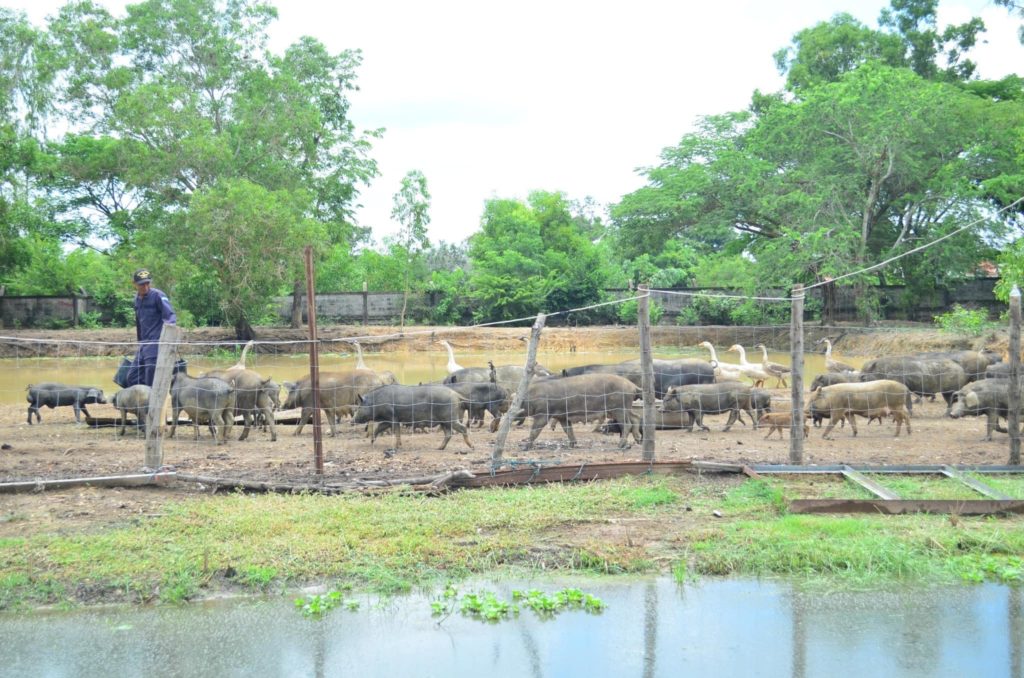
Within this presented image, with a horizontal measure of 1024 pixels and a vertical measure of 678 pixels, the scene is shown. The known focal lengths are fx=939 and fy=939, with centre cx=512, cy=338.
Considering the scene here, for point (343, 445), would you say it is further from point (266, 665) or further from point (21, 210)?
point (21, 210)

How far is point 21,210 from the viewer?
1248 inches

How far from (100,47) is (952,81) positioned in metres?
32.9

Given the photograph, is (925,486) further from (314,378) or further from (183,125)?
(183,125)

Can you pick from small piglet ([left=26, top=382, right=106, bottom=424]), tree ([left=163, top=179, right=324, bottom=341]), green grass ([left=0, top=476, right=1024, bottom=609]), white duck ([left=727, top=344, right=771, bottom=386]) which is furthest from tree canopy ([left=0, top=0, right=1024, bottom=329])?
green grass ([left=0, top=476, right=1024, bottom=609])

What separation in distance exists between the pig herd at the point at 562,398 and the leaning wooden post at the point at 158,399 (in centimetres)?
183

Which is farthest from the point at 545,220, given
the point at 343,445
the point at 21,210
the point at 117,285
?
the point at 343,445

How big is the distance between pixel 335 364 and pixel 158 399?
1836 centimetres

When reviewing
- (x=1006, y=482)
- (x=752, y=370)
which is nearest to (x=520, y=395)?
(x=1006, y=482)

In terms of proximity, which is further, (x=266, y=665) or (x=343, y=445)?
(x=343, y=445)

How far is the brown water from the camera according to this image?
2216 centimetres

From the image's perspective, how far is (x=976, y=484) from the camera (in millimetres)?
8258

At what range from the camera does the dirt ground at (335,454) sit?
26.4 feet

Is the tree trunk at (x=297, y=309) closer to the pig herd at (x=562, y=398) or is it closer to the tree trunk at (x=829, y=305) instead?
the tree trunk at (x=829, y=305)

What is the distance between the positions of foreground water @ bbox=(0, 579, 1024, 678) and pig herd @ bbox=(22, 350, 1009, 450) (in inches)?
156
